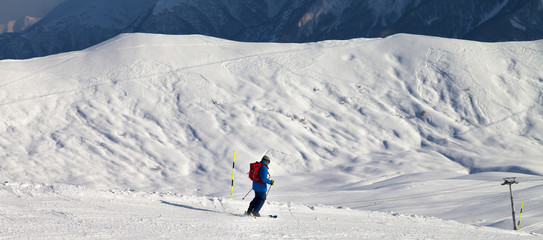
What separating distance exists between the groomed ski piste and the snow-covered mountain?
39896 millimetres

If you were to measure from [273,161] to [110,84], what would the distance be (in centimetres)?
798

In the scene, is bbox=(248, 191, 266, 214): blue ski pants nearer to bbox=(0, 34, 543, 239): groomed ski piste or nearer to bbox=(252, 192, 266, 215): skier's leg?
bbox=(252, 192, 266, 215): skier's leg

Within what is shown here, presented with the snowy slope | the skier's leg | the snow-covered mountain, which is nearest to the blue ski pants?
the skier's leg

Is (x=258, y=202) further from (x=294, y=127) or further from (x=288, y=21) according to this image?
(x=288, y=21)

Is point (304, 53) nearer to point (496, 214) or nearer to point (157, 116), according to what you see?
point (157, 116)

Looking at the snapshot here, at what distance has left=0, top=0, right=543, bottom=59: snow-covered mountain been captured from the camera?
64.1 m

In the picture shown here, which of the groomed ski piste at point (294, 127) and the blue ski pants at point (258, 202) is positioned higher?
the groomed ski piste at point (294, 127)

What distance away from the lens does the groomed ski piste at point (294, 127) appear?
14086 mm

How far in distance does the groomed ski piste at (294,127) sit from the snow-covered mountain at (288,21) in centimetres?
3990

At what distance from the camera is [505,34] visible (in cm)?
5984

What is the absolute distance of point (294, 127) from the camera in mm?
20422

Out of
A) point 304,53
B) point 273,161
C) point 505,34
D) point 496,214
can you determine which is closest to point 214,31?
point 505,34

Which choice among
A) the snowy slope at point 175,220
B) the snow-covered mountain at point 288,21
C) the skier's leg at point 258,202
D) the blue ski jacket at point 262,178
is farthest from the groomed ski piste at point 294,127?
the snow-covered mountain at point 288,21

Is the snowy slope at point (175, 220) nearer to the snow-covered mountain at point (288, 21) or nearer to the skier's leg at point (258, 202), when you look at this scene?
the skier's leg at point (258, 202)
